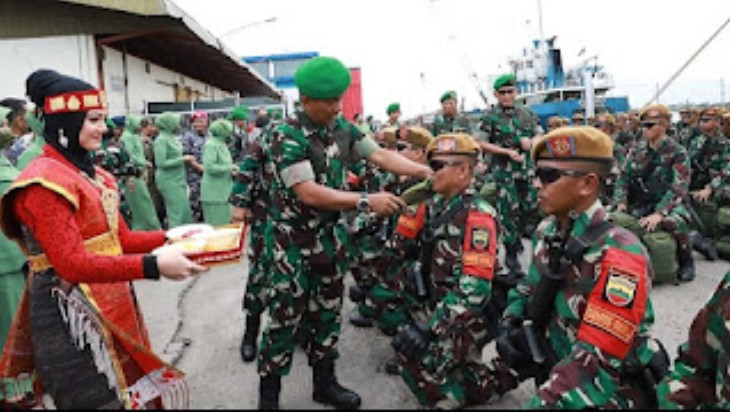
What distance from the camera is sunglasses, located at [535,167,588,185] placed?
2094 millimetres

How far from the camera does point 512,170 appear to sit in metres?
5.82

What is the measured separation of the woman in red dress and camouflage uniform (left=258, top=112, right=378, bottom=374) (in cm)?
87

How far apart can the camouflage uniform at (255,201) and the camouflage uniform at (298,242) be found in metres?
0.72

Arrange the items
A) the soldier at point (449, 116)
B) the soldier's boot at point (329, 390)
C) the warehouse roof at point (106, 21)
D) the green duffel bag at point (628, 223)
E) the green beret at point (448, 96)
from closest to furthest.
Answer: the soldier's boot at point (329, 390)
the green duffel bag at point (628, 223)
the soldier at point (449, 116)
the green beret at point (448, 96)
the warehouse roof at point (106, 21)

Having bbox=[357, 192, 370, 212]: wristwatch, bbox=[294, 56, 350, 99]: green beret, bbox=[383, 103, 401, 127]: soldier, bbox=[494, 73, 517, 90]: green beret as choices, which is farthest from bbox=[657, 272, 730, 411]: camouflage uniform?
bbox=[383, 103, 401, 127]: soldier

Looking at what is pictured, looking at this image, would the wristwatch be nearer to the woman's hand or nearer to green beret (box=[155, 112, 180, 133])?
the woman's hand

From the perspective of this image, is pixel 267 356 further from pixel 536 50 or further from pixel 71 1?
pixel 536 50

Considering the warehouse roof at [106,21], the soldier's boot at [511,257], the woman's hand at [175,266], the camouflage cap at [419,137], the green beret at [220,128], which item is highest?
the warehouse roof at [106,21]

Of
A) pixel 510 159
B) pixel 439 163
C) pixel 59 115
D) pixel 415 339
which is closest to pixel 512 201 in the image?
pixel 510 159

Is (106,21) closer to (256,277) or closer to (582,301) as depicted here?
(256,277)

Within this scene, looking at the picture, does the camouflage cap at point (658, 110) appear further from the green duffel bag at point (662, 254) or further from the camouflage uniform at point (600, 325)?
the camouflage uniform at point (600, 325)

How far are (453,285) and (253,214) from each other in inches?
66.0

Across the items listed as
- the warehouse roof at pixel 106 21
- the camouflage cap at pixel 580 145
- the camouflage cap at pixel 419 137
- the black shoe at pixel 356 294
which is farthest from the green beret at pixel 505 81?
the warehouse roof at pixel 106 21

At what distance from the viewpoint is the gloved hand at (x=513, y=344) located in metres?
2.24
